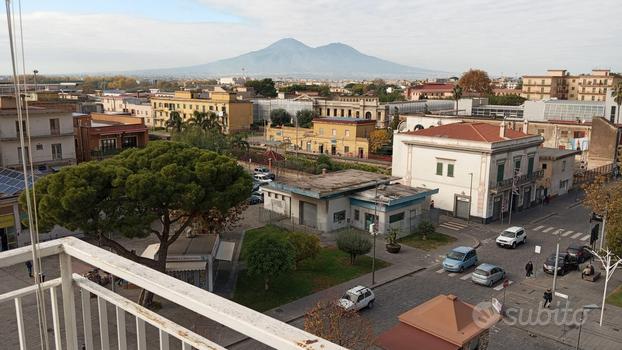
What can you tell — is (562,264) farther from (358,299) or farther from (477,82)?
(477,82)

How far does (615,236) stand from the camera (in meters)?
22.3

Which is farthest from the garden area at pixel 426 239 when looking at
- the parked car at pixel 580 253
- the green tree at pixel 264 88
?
the green tree at pixel 264 88

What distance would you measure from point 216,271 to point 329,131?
43.6m

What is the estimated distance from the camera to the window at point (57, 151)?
3691 centimetres

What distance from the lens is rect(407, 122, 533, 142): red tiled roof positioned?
38.2 metres

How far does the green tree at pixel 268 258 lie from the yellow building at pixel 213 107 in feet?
187

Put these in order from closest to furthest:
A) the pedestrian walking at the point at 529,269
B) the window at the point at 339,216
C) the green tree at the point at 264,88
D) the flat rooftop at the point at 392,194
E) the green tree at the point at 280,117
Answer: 1. the pedestrian walking at the point at 529,269
2. the flat rooftop at the point at 392,194
3. the window at the point at 339,216
4. the green tree at the point at 280,117
5. the green tree at the point at 264,88

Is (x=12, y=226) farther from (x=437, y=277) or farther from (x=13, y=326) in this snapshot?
(x=437, y=277)

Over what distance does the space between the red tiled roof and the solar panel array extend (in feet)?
93.6

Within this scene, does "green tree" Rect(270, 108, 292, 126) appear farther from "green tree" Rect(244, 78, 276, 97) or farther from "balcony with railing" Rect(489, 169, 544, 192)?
"balcony with railing" Rect(489, 169, 544, 192)

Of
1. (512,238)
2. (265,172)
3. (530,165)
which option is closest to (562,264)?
(512,238)

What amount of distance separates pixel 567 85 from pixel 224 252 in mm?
111071

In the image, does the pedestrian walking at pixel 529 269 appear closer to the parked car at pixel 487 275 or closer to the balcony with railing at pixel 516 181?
the parked car at pixel 487 275

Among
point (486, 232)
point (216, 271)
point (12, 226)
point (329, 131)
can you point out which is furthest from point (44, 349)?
point (329, 131)
